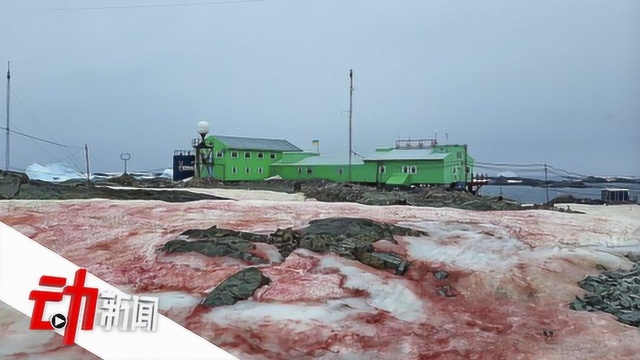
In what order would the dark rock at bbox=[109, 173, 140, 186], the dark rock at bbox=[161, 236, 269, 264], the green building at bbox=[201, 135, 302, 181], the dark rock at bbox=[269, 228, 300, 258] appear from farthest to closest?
the green building at bbox=[201, 135, 302, 181]
the dark rock at bbox=[109, 173, 140, 186]
the dark rock at bbox=[269, 228, 300, 258]
the dark rock at bbox=[161, 236, 269, 264]

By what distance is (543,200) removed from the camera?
16.0ft

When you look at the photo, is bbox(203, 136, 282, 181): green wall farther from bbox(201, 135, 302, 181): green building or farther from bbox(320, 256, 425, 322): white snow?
bbox(320, 256, 425, 322): white snow

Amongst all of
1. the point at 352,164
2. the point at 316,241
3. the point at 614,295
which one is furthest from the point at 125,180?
the point at 614,295

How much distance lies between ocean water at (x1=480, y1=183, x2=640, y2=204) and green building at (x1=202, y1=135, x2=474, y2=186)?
0.94 ft

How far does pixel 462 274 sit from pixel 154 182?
2.66 meters

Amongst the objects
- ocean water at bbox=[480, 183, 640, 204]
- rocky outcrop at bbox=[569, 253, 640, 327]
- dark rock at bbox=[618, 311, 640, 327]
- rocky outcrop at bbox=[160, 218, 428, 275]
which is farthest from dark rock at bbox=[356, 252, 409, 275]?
ocean water at bbox=[480, 183, 640, 204]

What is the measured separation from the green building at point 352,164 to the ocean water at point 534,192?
0.29 meters

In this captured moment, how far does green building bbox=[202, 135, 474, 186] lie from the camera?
4715 millimetres

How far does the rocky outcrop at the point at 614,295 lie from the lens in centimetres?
275

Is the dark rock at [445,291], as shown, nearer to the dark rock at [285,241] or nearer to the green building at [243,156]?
the dark rock at [285,241]

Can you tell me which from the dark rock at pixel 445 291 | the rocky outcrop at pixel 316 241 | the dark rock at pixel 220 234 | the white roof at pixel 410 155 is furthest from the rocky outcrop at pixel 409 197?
the dark rock at pixel 445 291

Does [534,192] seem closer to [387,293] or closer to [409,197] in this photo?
[409,197]

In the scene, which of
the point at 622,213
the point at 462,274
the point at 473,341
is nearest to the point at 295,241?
the point at 462,274

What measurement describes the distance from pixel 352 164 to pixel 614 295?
2695 mm
